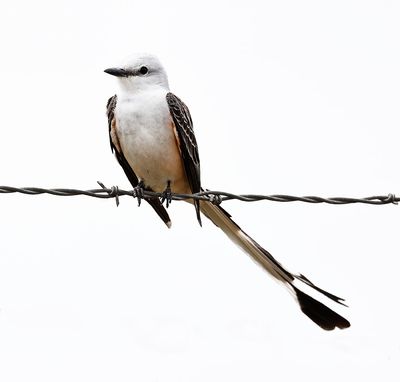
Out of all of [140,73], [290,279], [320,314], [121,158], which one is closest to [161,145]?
[121,158]

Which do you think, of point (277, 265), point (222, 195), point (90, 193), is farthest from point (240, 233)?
point (90, 193)

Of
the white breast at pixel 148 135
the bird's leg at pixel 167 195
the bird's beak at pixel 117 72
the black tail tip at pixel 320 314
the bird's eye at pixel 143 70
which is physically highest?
the bird's eye at pixel 143 70

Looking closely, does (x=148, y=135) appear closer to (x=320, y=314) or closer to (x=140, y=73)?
(x=140, y=73)

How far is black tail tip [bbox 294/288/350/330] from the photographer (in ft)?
19.0

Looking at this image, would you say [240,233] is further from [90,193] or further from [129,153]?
[90,193]

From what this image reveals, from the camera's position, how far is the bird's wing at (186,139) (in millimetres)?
5926

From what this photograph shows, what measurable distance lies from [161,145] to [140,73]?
0.56 meters

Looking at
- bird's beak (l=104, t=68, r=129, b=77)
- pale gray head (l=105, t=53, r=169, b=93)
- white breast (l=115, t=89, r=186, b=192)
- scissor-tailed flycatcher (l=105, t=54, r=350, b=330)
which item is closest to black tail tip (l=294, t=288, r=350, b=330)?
scissor-tailed flycatcher (l=105, t=54, r=350, b=330)

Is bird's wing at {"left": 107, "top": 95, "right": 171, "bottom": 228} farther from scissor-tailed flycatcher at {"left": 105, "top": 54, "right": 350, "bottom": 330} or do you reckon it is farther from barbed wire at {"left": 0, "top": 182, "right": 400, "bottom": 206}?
barbed wire at {"left": 0, "top": 182, "right": 400, "bottom": 206}

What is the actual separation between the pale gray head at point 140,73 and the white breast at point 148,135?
7 centimetres

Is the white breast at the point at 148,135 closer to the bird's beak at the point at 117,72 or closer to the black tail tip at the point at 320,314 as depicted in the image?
the bird's beak at the point at 117,72

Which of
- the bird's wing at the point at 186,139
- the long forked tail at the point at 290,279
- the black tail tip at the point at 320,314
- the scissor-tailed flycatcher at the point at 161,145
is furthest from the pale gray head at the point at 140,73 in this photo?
the black tail tip at the point at 320,314

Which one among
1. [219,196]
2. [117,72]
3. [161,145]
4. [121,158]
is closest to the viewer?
[219,196]

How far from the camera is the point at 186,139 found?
596 centimetres
